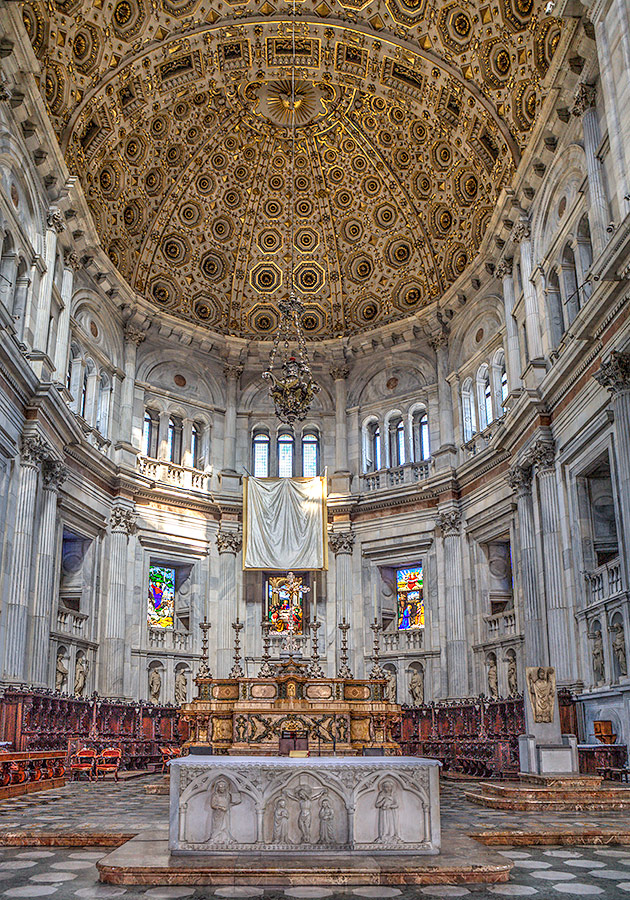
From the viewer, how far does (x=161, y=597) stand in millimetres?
29469

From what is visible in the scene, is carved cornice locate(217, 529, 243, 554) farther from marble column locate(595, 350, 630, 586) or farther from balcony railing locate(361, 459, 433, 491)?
marble column locate(595, 350, 630, 586)

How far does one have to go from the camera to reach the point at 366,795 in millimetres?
8086

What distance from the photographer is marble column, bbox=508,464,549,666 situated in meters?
21.9

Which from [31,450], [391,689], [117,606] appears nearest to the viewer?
[31,450]

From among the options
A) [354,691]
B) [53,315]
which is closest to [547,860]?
[354,691]

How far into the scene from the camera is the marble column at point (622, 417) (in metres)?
16.6

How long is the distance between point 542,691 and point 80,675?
1442cm

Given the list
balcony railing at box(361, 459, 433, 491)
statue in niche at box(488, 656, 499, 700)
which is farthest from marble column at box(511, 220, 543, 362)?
statue in niche at box(488, 656, 499, 700)

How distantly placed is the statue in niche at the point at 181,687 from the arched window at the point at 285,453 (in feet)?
Result: 27.3

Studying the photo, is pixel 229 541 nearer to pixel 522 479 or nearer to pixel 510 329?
pixel 522 479

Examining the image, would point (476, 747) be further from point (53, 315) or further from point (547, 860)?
point (53, 315)

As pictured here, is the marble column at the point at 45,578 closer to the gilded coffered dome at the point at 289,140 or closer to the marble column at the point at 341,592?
the gilded coffered dome at the point at 289,140

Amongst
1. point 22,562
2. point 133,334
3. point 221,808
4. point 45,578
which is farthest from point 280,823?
point 133,334

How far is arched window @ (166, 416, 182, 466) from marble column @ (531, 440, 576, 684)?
551 inches
